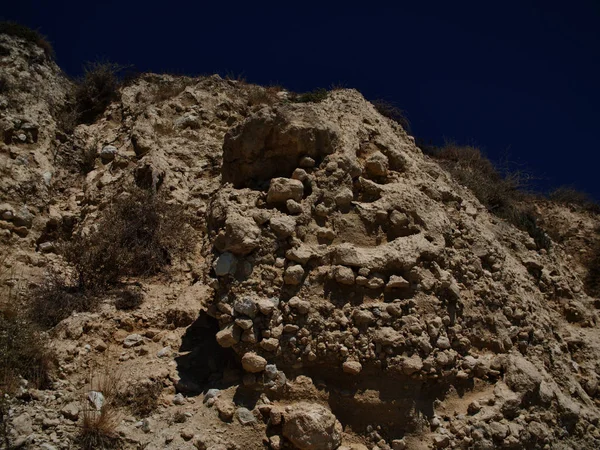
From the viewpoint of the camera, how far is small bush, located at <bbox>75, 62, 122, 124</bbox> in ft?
29.1

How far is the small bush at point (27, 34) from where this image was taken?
29.3ft

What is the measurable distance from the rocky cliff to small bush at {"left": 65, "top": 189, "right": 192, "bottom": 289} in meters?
0.18

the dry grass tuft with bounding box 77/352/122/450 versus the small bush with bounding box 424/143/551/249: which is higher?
the small bush with bounding box 424/143/551/249

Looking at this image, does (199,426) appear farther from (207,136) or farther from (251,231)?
(207,136)

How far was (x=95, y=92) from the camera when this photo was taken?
9047mm

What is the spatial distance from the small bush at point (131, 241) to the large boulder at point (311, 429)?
3.01 meters

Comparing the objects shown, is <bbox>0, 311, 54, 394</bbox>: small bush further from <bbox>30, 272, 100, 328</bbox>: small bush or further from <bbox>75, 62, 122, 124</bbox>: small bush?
<bbox>75, 62, 122, 124</bbox>: small bush

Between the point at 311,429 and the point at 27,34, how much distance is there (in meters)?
9.21

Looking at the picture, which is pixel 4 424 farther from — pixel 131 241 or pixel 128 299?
pixel 131 241

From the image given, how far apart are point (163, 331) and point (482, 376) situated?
3164 millimetres

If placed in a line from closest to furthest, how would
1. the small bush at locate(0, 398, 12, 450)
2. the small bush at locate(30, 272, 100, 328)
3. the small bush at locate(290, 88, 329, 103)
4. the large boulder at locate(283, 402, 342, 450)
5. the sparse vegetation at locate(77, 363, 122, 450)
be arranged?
1. the small bush at locate(0, 398, 12, 450)
2. the sparse vegetation at locate(77, 363, 122, 450)
3. the large boulder at locate(283, 402, 342, 450)
4. the small bush at locate(30, 272, 100, 328)
5. the small bush at locate(290, 88, 329, 103)

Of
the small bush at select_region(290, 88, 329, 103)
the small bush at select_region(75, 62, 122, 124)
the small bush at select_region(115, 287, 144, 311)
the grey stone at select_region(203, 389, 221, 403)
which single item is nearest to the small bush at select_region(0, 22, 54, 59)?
the small bush at select_region(75, 62, 122, 124)


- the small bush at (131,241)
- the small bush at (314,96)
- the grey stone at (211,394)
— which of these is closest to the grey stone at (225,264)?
the grey stone at (211,394)

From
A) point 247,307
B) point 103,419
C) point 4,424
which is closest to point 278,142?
point 247,307
